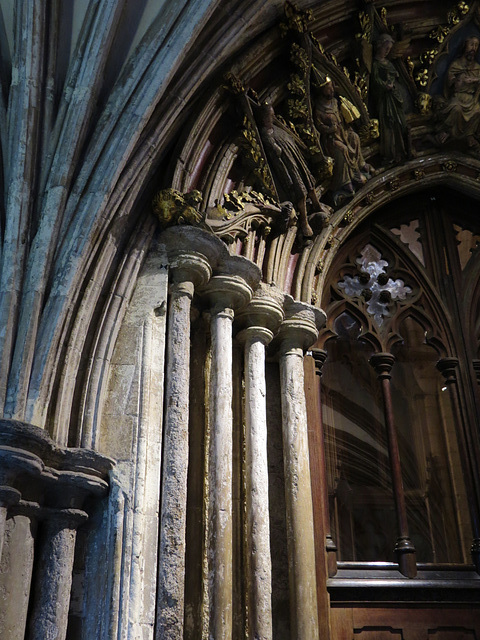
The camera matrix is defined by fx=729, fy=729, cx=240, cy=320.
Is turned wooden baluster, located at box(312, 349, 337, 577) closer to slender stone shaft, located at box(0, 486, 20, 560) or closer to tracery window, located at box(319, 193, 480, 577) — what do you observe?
tracery window, located at box(319, 193, 480, 577)

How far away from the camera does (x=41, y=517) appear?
2.89 m

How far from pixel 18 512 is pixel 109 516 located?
1.28ft

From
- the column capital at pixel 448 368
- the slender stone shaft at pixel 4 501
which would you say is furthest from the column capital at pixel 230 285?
the column capital at pixel 448 368

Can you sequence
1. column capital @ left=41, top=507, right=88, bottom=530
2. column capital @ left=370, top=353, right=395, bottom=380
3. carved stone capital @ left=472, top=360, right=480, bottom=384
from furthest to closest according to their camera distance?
1. carved stone capital @ left=472, top=360, right=480, bottom=384
2. column capital @ left=370, top=353, right=395, bottom=380
3. column capital @ left=41, top=507, right=88, bottom=530

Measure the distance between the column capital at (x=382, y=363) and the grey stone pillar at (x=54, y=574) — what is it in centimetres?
243

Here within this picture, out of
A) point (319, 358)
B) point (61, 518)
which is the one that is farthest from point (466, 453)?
point (61, 518)

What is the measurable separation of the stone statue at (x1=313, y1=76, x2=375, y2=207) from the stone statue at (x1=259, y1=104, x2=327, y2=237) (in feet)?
0.79

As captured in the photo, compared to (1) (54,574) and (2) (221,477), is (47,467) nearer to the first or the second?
(1) (54,574)

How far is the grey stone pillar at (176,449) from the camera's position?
9.78 ft

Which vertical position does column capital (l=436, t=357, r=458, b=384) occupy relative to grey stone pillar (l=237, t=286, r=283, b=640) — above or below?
above

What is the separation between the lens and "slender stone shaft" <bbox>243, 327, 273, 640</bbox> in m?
3.36

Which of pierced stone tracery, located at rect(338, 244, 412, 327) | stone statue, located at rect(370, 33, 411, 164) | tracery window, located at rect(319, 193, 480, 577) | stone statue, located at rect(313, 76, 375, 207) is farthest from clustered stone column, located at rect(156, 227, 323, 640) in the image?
stone statue, located at rect(370, 33, 411, 164)

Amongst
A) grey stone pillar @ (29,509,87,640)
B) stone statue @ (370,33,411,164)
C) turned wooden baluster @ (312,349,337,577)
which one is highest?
stone statue @ (370,33,411,164)

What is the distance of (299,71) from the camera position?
4.64 m
